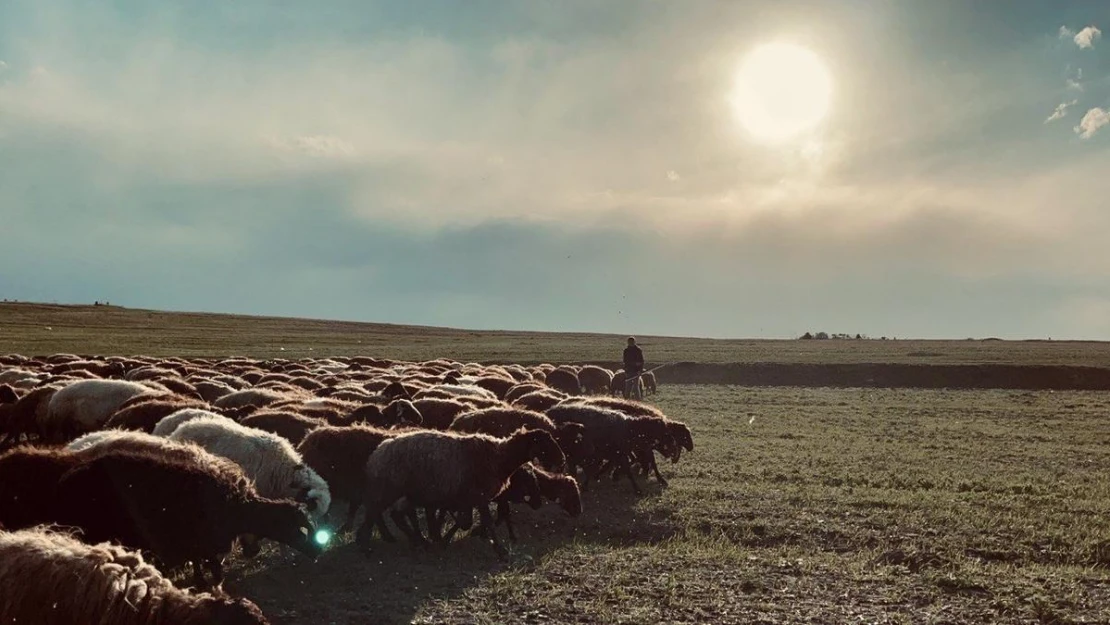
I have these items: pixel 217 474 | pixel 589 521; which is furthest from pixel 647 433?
pixel 217 474

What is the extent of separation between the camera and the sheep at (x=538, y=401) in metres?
16.8

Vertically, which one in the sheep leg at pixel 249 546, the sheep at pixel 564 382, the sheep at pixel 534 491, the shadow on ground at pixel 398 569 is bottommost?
the shadow on ground at pixel 398 569

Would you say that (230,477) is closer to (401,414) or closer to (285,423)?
(285,423)

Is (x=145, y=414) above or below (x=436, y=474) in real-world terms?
above

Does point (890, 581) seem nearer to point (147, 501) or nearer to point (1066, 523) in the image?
point (1066, 523)

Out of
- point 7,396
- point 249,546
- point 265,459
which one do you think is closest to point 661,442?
point 265,459

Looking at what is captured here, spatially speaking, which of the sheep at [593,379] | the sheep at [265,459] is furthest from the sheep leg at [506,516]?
the sheep at [593,379]

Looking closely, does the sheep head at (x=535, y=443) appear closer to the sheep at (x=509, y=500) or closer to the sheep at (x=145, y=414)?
the sheep at (x=509, y=500)

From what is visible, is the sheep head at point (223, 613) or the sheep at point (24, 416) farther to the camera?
the sheep at point (24, 416)

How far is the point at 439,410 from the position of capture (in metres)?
14.9

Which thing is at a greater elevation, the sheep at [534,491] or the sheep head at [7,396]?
the sheep head at [7,396]

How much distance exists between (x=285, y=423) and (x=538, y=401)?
21.0 ft

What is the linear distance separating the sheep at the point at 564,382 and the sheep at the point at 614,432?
1389 cm

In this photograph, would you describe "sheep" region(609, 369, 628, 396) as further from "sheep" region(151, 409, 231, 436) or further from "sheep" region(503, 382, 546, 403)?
"sheep" region(151, 409, 231, 436)
